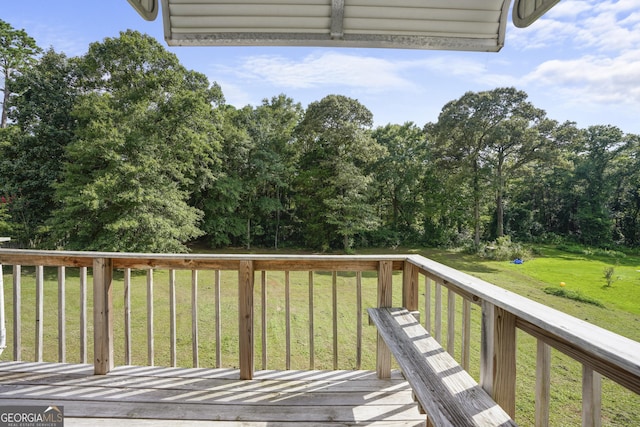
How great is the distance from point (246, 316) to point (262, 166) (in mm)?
→ 13312

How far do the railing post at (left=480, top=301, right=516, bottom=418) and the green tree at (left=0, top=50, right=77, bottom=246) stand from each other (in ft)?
46.3

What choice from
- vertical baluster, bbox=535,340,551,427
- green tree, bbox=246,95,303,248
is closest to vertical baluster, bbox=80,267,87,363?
vertical baluster, bbox=535,340,551,427

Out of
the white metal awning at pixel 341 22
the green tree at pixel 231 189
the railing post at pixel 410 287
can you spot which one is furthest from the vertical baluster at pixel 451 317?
the green tree at pixel 231 189

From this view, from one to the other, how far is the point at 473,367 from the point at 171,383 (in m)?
4.36

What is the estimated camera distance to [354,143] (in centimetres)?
1411

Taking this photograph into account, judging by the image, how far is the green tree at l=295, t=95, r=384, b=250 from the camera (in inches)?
548

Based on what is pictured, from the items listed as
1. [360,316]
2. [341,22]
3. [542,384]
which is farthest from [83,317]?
[542,384]

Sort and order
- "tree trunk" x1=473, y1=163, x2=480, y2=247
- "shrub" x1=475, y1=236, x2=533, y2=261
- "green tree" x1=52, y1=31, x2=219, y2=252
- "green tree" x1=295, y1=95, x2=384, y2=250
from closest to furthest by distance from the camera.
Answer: "green tree" x1=52, y1=31, x2=219, y2=252 < "shrub" x1=475, y1=236, x2=533, y2=261 < "green tree" x1=295, y1=95, x2=384, y2=250 < "tree trunk" x1=473, y1=163, x2=480, y2=247

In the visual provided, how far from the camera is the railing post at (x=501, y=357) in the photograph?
1234mm

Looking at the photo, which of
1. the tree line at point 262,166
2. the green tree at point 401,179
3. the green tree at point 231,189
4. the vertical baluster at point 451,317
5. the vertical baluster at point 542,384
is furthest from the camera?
the green tree at point 401,179

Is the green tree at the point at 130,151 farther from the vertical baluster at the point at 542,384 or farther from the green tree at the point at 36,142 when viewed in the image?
the vertical baluster at the point at 542,384

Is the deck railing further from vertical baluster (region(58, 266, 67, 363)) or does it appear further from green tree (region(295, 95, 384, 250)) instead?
green tree (region(295, 95, 384, 250))

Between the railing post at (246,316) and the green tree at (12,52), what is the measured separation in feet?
52.1

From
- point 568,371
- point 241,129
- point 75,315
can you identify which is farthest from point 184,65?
point 568,371
